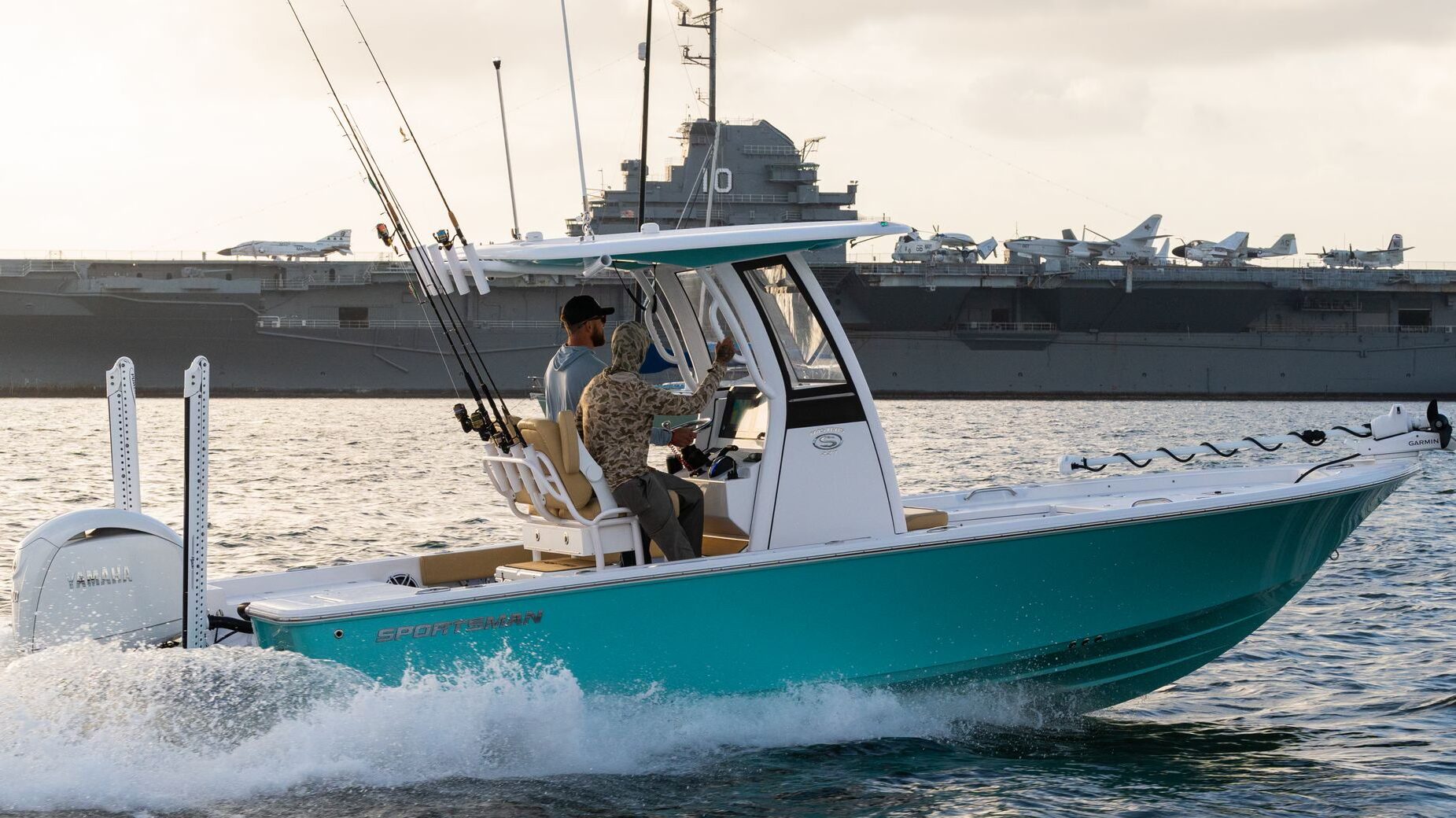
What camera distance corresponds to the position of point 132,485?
22.2ft

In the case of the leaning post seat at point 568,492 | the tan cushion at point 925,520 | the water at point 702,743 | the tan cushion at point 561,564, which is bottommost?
the water at point 702,743

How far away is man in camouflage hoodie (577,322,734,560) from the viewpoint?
672 cm

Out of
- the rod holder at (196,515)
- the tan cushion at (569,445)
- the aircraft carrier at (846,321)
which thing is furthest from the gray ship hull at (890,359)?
the rod holder at (196,515)

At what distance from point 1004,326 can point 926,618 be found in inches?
Result: 2022

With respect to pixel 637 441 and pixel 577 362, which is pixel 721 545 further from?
pixel 577 362

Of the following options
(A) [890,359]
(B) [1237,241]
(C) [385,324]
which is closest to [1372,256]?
(B) [1237,241]

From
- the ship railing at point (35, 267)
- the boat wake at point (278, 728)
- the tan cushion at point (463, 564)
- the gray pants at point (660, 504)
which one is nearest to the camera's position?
the boat wake at point (278, 728)

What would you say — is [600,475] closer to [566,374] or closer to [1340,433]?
[566,374]

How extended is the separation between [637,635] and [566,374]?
54.8 inches

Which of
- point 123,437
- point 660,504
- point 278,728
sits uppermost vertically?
point 123,437

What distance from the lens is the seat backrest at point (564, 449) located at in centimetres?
670

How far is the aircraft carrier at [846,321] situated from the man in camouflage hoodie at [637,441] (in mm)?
45923

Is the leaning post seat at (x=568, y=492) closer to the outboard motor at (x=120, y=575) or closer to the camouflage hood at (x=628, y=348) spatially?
the camouflage hood at (x=628, y=348)

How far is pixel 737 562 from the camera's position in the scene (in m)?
6.57
